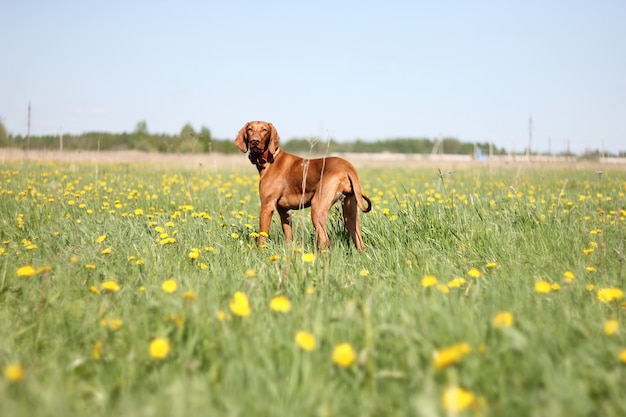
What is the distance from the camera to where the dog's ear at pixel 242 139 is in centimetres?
506

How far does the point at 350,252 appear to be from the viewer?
427 centimetres

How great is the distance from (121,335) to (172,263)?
4.26ft

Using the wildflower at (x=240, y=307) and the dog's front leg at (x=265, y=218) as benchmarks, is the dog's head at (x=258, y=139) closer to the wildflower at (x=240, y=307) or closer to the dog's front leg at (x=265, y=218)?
the dog's front leg at (x=265, y=218)

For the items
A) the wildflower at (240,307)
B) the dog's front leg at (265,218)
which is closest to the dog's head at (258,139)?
the dog's front leg at (265,218)

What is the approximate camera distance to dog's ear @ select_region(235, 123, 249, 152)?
16.6 feet

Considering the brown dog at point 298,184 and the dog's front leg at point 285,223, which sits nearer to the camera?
the brown dog at point 298,184

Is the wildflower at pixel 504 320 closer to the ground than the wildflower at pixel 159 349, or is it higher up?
higher up

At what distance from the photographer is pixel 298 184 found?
4.66 metres

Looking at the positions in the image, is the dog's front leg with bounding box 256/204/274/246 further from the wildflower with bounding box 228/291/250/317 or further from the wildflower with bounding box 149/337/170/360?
the wildflower with bounding box 149/337/170/360

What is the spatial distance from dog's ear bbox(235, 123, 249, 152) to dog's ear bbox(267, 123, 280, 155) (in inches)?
10.4

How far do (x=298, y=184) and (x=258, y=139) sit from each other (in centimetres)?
61

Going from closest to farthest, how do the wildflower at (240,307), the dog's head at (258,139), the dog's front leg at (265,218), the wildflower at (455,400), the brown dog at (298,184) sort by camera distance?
the wildflower at (455,400)
the wildflower at (240,307)
the brown dog at (298,184)
the dog's front leg at (265,218)
the dog's head at (258,139)

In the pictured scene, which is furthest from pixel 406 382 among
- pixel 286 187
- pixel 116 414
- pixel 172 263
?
pixel 286 187

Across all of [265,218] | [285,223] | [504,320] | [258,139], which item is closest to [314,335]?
[504,320]
